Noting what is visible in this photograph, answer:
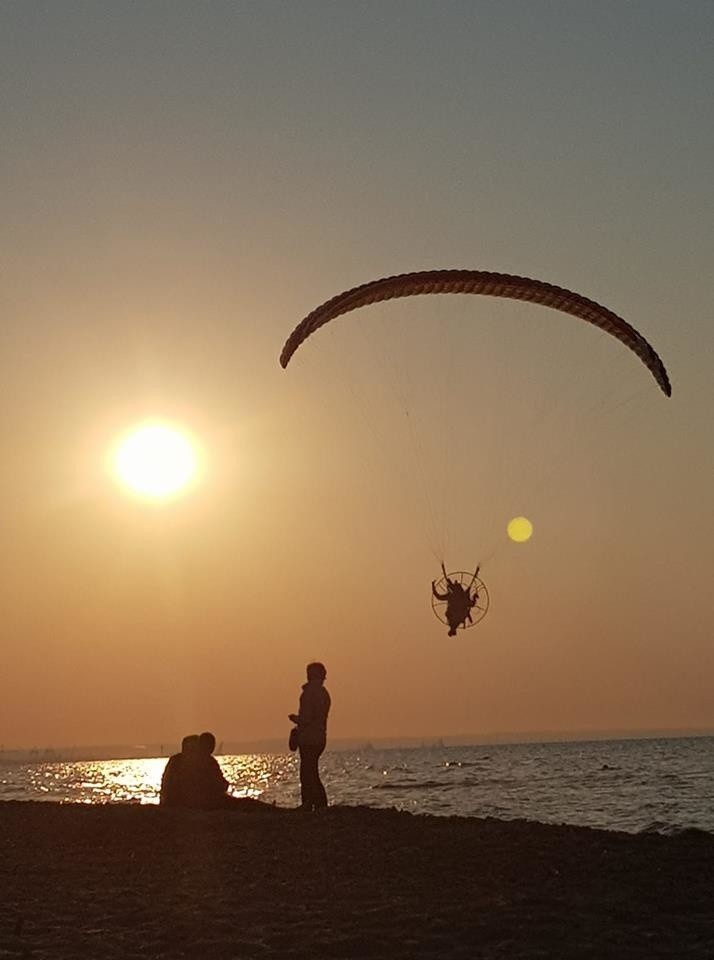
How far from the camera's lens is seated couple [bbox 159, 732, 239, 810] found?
18531 millimetres

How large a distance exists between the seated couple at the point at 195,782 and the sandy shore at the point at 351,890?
301 centimetres

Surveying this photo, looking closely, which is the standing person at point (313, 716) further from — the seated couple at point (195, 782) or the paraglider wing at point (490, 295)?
the paraglider wing at point (490, 295)

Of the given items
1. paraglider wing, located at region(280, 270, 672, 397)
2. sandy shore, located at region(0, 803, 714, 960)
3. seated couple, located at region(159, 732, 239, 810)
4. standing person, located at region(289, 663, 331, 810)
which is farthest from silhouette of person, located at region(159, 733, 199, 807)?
paraglider wing, located at region(280, 270, 672, 397)

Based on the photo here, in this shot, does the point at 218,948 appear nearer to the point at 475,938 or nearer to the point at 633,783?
the point at 475,938

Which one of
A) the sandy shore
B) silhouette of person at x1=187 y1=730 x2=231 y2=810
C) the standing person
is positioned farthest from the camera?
the standing person

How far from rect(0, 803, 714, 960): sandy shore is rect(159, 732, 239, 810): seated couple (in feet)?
9.88

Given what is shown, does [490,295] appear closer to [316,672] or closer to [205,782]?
[316,672]

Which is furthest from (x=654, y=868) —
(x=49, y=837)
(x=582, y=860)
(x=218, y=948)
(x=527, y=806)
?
(x=527, y=806)

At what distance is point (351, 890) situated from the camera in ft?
35.6

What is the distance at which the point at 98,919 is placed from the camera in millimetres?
9898

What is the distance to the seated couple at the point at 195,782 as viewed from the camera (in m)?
18.5

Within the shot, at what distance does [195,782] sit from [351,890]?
27.3 ft

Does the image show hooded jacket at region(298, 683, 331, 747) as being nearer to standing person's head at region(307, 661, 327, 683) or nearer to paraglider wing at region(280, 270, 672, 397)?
standing person's head at region(307, 661, 327, 683)

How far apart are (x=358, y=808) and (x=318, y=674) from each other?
266 cm
